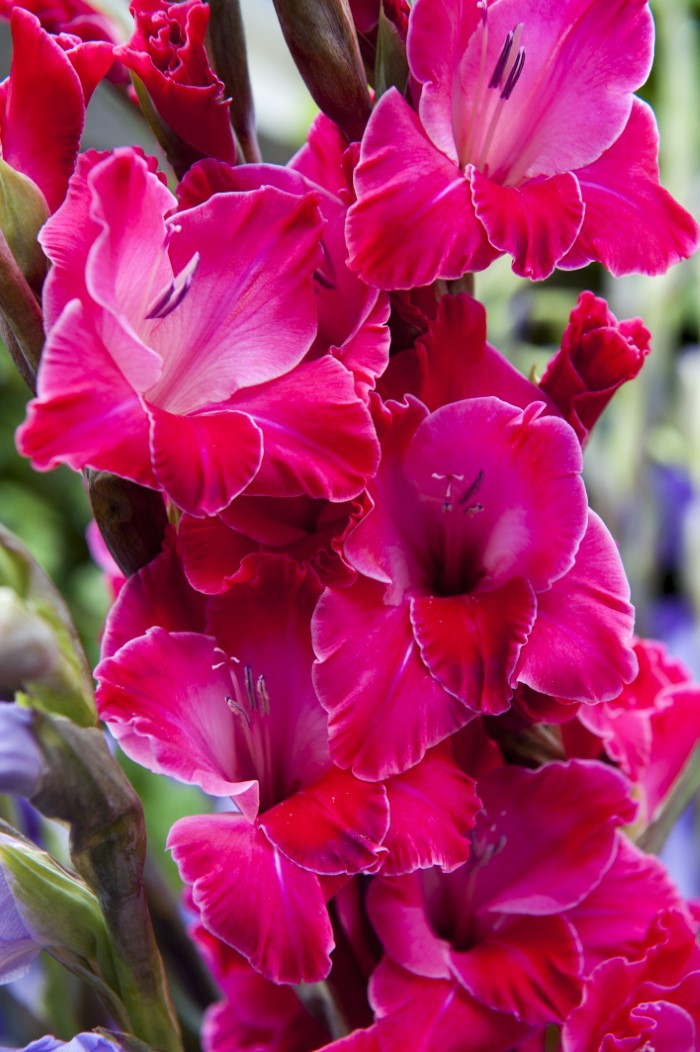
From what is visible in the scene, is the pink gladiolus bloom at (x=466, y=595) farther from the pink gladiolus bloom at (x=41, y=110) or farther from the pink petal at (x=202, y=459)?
the pink gladiolus bloom at (x=41, y=110)

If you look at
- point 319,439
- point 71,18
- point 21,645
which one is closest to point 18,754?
point 21,645

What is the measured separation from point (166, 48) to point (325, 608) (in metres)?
0.23

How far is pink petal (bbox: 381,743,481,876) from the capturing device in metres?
0.44

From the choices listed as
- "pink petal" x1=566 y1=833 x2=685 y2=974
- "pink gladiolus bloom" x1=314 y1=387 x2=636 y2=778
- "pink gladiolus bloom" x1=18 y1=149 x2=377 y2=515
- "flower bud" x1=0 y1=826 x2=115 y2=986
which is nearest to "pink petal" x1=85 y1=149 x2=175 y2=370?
"pink gladiolus bloom" x1=18 y1=149 x2=377 y2=515

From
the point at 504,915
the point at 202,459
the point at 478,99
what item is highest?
the point at 478,99

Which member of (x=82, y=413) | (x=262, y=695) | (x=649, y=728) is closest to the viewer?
(x=82, y=413)

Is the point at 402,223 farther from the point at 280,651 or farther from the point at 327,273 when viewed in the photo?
the point at 280,651

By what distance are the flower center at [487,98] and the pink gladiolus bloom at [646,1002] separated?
36 cm

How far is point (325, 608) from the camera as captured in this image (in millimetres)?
447

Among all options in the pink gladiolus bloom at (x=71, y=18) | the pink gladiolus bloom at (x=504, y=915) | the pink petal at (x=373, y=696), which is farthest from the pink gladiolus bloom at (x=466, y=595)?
the pink gladiolus bloom at (x=71, y=18)

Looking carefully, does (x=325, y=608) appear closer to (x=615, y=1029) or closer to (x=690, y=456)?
(x=615, y=1029)

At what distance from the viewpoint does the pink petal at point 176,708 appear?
0.43 meters

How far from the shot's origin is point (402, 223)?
428 millimetres

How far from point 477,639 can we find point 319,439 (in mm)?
103
